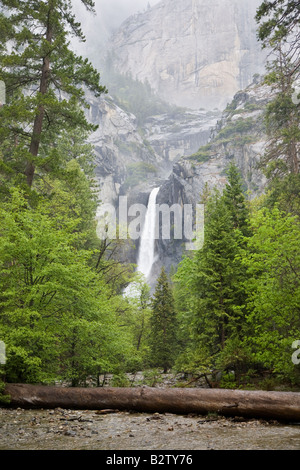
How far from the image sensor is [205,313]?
16016mm

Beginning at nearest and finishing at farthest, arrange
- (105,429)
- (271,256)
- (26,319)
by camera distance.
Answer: (105,429) → (26,319) → (271,256)

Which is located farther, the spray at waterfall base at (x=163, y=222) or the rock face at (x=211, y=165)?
the spray at waterfall base at (x=163, y=222)

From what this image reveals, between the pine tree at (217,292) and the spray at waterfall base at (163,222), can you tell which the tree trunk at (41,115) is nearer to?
the pine tree at (217,292)

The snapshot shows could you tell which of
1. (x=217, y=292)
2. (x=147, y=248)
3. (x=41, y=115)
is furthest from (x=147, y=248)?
(x=41, y=115)

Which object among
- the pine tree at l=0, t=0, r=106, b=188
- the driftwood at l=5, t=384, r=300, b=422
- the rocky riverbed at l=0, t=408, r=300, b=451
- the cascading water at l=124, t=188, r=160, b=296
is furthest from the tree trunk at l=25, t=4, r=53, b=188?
the cascading water at l=124, t=188, r=160, b=296

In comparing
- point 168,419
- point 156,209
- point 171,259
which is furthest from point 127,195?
point 168,419

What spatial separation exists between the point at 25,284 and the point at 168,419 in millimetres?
6137

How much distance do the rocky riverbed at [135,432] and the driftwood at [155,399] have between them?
284 millimetres

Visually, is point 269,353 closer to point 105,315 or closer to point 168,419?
point 168,419

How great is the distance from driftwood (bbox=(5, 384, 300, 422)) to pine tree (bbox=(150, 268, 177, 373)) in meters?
14.4

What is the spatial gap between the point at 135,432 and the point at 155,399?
254 centimetres

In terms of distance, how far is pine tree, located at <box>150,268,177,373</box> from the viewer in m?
25.0

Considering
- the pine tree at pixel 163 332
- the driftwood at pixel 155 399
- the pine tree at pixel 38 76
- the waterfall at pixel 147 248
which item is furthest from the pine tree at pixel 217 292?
the waterfall at pixel 147 248

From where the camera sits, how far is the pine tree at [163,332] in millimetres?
25048
